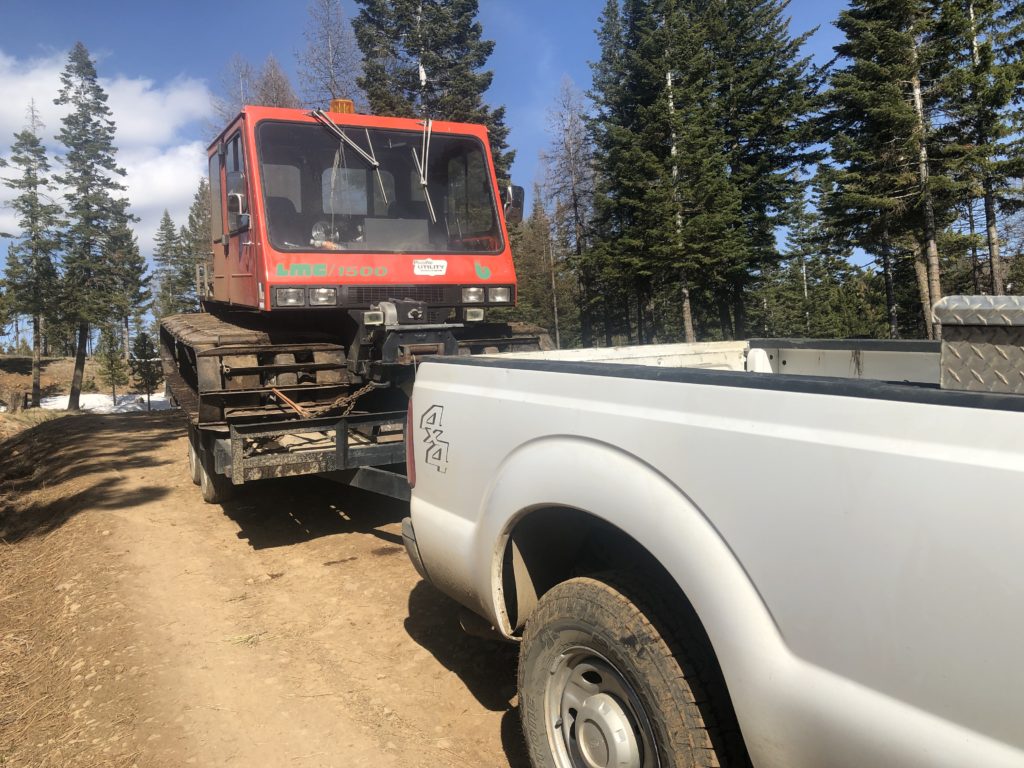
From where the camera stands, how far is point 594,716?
7.09 feet

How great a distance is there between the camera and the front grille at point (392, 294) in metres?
6.35

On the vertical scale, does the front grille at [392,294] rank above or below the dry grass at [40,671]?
above

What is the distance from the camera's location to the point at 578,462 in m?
2.23

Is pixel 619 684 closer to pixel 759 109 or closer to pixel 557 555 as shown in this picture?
pixel 557 555

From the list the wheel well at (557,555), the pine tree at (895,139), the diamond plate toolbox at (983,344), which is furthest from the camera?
the pine tree at (895,139)

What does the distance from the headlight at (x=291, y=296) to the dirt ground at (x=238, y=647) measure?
212 cm

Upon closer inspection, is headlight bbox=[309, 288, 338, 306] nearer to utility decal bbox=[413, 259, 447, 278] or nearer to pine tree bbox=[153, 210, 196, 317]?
utility decal bbox=[413, 259, 447, 278]

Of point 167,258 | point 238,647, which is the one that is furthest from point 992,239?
point 167,258

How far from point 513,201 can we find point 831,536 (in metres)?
6.41

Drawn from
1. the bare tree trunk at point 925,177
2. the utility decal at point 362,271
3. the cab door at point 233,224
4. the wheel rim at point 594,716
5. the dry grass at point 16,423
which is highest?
the bare tree trunk at point 925,177

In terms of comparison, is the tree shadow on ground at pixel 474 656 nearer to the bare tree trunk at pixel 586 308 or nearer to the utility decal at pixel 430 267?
the utility decal at pixel 430 267

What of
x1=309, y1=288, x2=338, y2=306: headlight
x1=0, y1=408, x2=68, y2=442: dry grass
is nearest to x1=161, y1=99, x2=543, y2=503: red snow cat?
x1=309, y1=288, x2=338, y2=306: headlight

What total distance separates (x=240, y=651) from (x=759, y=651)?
3.50 meters

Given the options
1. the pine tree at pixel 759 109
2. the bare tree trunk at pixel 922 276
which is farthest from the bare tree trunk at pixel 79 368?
the bare tree trunk at pixel 922 276
